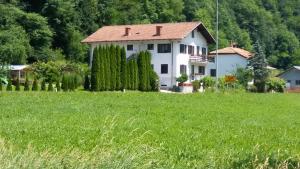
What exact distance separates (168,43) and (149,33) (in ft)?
10.1

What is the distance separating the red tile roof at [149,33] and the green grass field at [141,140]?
43467 mm

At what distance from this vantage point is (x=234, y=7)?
409ft

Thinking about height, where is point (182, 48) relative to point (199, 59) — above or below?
above

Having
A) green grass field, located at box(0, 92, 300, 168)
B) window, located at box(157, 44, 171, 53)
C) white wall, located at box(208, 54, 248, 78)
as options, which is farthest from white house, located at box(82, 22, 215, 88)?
green grass field, located at box(0, 92, 300, 168)

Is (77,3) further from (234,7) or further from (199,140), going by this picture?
(199,140)

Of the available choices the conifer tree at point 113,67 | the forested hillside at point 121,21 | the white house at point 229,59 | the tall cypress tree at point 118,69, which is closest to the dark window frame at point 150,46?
the forested hillside at point 121,21

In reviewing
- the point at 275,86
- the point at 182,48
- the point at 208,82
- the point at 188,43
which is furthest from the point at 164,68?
the point at 275,86

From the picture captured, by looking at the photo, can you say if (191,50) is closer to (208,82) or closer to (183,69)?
(183,69)

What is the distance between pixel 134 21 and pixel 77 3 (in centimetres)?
1022

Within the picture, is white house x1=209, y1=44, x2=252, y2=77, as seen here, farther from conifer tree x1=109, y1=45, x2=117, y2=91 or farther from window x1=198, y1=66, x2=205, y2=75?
conifer tree x1=109, y1=45, x2=117, y2=91

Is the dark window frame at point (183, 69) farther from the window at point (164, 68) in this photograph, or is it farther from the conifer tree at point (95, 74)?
the conifer tree at point (95, 74)

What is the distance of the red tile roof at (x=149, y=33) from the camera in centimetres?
6640

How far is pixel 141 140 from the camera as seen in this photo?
1229cm

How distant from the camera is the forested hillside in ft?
259
